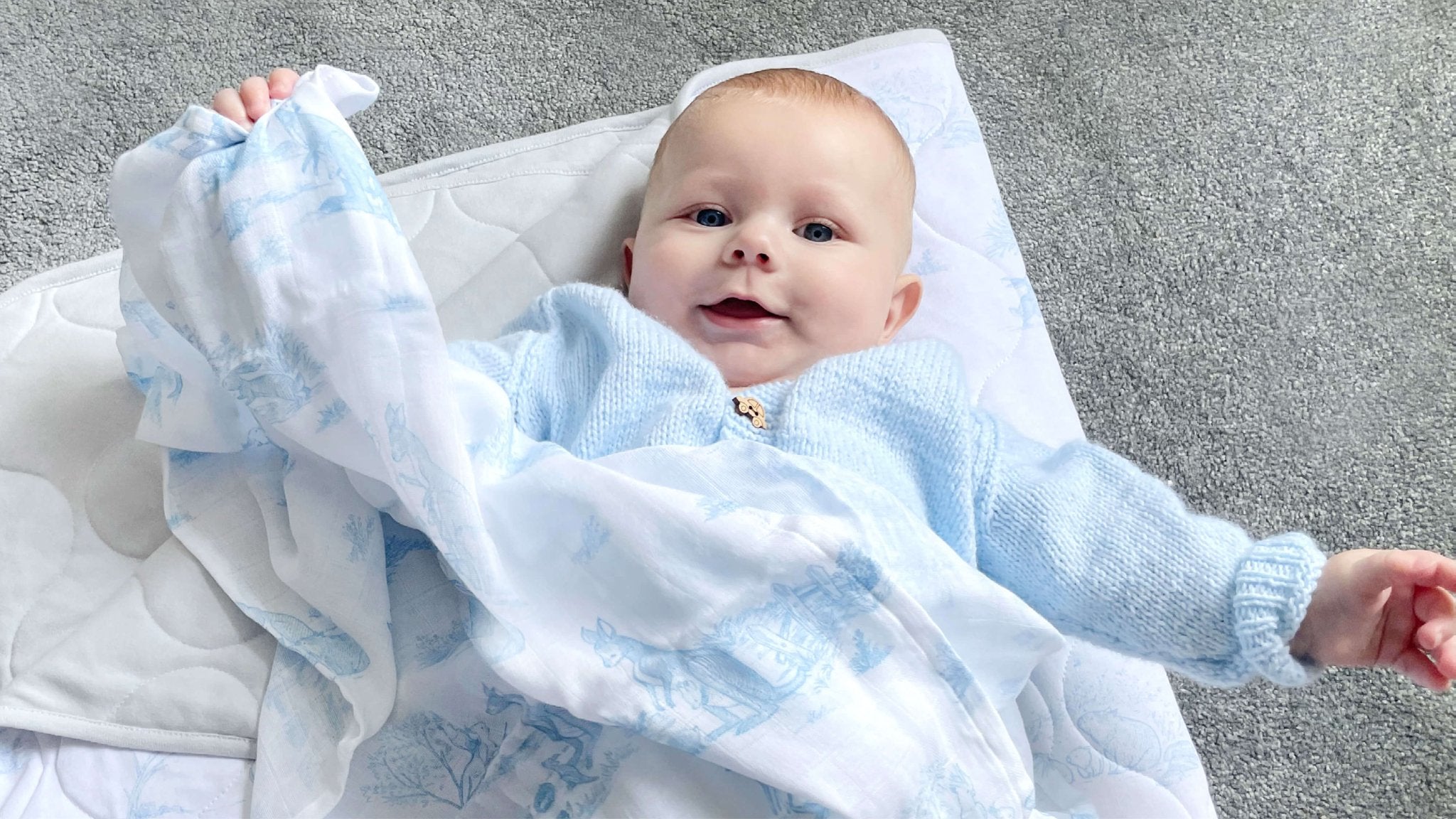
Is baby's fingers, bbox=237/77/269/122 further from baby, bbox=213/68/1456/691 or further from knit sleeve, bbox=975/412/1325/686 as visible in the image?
knit sleeve, bbox=975/412/1325/686

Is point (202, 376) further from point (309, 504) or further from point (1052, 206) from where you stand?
point (1052, 206)

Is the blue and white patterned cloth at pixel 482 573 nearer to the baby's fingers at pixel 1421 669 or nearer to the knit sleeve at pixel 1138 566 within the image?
the knit sleeve at pixel 1138 566

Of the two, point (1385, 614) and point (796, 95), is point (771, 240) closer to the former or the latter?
point (796, 95)

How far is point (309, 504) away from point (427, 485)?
0.37 ft

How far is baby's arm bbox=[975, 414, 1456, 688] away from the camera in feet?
2.38

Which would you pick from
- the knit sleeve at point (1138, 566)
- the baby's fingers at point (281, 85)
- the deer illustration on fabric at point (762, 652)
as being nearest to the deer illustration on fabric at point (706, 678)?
the deer illustration on fabric at point (762, 652)

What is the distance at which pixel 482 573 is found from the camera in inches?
29.7

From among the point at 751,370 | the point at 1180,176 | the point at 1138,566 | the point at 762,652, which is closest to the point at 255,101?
the point at 751,370

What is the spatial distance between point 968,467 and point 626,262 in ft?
1.21

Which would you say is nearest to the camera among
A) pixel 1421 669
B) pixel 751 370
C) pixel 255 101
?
pixel 1421 669

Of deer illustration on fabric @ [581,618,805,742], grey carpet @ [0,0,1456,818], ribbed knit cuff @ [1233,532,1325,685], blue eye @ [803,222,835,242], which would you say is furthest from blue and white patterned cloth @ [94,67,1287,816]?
grey carpet @ [0,0,1456,818]

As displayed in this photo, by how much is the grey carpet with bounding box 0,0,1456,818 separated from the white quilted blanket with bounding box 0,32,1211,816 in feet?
1.06

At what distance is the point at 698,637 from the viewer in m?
0.74

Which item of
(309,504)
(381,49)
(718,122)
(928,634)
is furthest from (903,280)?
(381,49)
